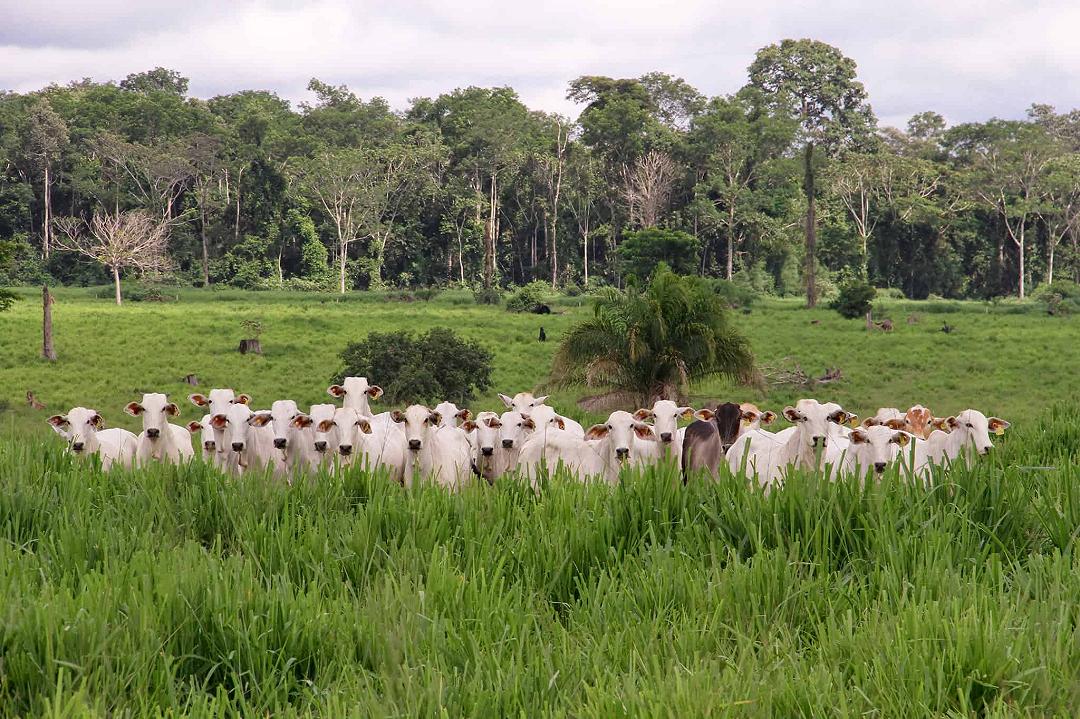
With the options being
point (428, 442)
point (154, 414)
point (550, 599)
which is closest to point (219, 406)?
point (154, 414)

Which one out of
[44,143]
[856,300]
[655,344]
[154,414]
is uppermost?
[44,143]

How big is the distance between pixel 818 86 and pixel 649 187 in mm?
26008

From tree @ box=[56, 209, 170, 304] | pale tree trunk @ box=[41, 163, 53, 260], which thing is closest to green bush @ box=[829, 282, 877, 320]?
tree @ box=[56, 209, 170, 304]

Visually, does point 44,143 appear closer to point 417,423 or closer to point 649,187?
point 649,187

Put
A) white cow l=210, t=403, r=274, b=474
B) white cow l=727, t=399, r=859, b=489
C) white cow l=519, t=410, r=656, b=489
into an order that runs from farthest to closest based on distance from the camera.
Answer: white cow l=210, t=403, r=274, b=474, white cow l=727, t=399, r=859, b=489, white cow l=519, t=410, r=656, b=489

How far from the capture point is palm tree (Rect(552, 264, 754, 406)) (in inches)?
808

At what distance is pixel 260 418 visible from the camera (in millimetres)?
9508

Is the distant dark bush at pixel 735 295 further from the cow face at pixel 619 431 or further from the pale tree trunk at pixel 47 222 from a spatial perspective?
the cow face at pixel 619 431

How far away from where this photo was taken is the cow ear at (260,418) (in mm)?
9492

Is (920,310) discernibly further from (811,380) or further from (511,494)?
(511,494)

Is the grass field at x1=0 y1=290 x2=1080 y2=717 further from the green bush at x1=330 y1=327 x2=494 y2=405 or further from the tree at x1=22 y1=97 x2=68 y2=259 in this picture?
the tree at x1=22 y1=97 x2=68 y2=259

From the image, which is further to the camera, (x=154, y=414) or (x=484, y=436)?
(x=154, y=414)

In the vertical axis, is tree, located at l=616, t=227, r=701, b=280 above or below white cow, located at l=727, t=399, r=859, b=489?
above

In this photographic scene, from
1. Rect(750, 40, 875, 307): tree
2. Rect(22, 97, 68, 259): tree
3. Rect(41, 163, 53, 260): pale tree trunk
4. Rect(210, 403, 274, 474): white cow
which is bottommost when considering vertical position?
Rect(210, 403, 274, 474): white cow
